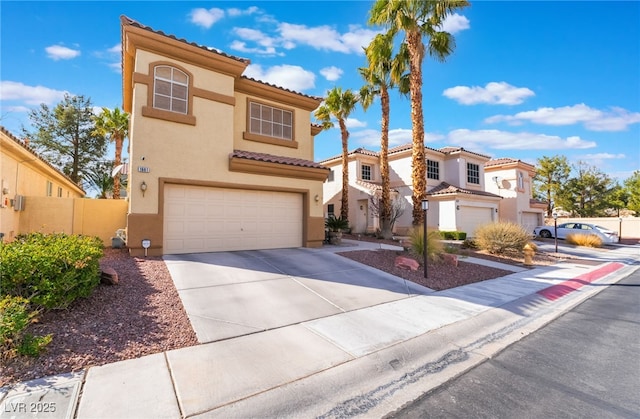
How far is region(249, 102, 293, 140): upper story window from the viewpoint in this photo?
1254 centimetres

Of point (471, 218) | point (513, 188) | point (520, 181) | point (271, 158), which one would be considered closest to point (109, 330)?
point (271, 158)

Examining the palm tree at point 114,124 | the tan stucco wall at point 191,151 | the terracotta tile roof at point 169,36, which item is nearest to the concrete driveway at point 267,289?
the tan stucco wall at point 191,151

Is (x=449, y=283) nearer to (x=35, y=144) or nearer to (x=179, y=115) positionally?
(x=179, y=115)

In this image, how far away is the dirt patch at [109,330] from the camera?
11.4ft

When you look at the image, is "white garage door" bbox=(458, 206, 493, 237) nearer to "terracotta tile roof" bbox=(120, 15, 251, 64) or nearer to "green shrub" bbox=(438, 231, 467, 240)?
"green shrub" bbox=(438, 231, 467, 240)

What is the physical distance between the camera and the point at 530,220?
2861 cm

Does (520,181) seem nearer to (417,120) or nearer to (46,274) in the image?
(417,120)

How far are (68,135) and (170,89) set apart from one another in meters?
24.0

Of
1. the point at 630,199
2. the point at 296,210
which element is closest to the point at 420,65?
the point at 296,210


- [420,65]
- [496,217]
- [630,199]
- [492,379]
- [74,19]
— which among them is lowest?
[492,379]

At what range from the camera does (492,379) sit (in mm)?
3760

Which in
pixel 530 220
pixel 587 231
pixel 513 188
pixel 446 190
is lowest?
pixel 587 231

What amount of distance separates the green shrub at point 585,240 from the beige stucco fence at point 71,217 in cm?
2715

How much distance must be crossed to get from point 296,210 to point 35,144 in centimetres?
2689
